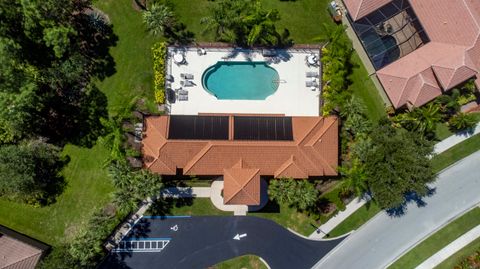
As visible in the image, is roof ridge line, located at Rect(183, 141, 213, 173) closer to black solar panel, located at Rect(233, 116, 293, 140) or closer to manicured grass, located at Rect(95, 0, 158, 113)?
black solar panel, located at Rect(233, 116, 293, 140)

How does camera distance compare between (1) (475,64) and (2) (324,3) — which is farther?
(2) (324,3)

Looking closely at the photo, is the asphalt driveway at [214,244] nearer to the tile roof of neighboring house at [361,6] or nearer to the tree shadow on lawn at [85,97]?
the tree shadow on lawn at [85,97]

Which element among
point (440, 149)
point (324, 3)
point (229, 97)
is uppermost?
point (324, 3)

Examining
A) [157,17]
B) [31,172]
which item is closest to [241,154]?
[157,17]

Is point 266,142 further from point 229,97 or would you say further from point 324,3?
point 324,3

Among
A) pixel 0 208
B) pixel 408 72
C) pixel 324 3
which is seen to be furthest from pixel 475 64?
pixel 0 208

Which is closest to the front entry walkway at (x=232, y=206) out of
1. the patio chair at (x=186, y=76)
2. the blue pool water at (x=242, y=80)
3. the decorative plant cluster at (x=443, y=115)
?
the blue pool water at (x=242, y=80)
